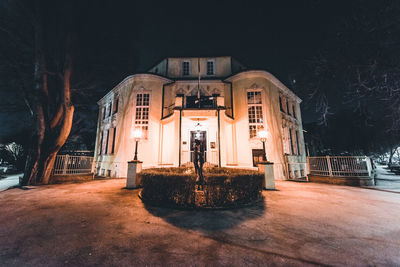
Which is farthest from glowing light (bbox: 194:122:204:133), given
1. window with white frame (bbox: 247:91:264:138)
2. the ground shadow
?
the ground shadow

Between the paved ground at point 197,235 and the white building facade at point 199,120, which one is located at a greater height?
the white building facade at point 199,120

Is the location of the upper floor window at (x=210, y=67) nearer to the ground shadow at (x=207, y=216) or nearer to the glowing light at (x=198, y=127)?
the glowing light at (x=198, y=127)

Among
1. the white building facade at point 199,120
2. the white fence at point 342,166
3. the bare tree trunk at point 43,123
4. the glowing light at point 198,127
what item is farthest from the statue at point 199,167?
the bare tree trunk at point 43,123

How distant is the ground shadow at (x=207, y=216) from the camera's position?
3.34 metres

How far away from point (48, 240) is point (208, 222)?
307cm

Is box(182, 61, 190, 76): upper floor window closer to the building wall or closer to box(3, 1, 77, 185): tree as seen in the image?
the building wall

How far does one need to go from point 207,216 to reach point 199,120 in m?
8.14

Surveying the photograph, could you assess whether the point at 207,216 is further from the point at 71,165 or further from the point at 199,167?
the point at 71,165

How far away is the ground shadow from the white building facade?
6127 mm

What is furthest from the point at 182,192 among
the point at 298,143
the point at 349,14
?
the point at 298,143

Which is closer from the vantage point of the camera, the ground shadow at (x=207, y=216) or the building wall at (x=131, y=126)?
the ground shadow at (x=207, y=216)

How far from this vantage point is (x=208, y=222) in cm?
355

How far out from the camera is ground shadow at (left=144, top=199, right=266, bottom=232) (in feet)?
11.0

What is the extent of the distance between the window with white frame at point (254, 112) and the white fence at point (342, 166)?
4.52 m
